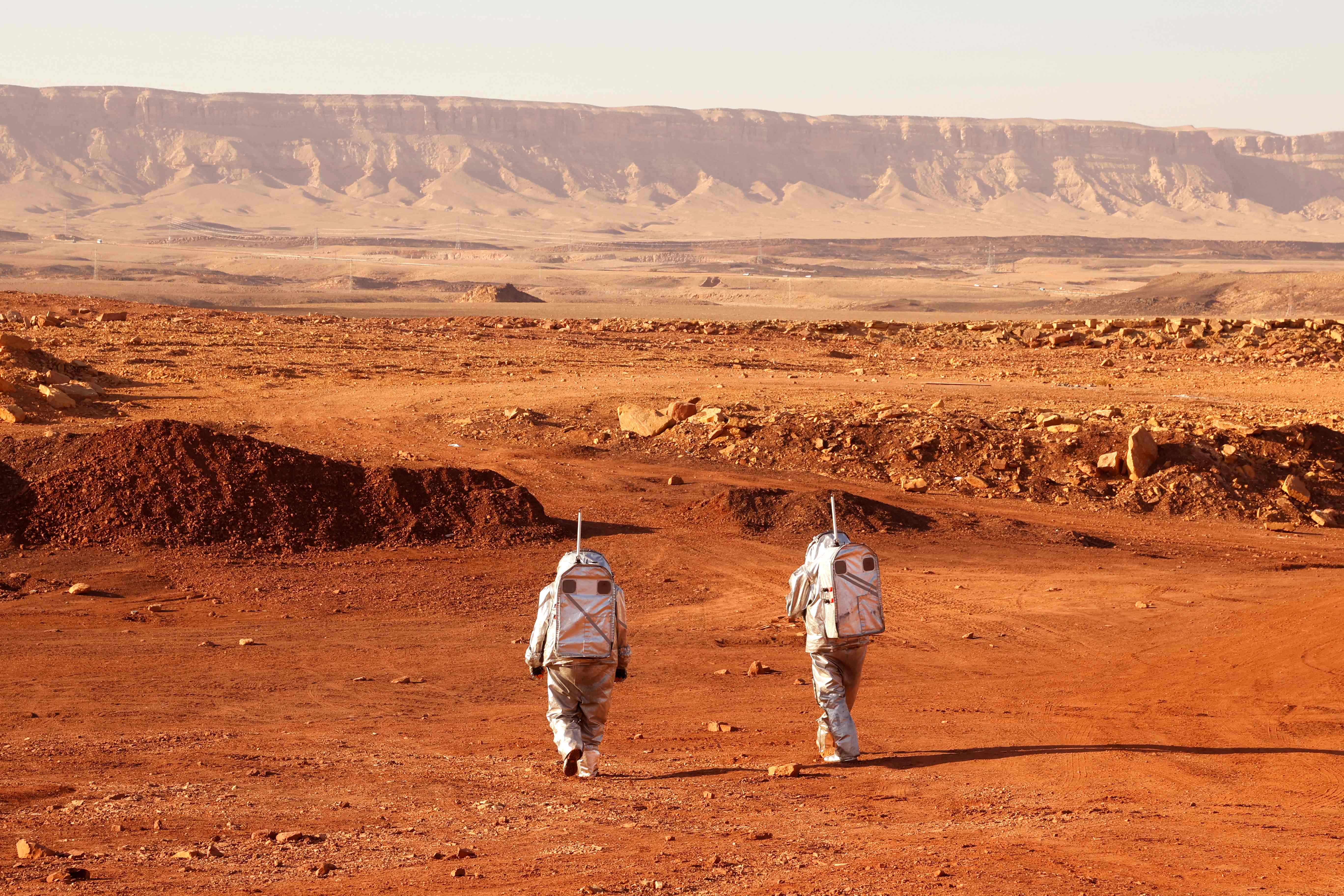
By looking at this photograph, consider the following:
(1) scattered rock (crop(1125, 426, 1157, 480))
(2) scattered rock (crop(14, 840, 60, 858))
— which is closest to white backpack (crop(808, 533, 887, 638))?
(2) scattered rock (crop(14, 840, 60, 858))

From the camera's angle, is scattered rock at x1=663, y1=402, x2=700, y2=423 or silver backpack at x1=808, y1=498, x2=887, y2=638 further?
scattered rock at x1=663, y1=402, x2=700, y2=423

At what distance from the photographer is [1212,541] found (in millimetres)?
18797

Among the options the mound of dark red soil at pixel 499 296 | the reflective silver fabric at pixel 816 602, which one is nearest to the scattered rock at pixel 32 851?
the reflective silver fabric at pixel 816 602

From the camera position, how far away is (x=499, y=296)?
2857 inches

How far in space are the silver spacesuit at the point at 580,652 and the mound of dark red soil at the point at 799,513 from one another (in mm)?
9435

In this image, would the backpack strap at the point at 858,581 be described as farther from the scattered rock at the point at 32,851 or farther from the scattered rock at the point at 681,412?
the scattered rock at the point at 681,412

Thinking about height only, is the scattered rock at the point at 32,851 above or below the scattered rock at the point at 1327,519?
above

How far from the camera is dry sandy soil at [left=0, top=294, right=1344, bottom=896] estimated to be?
7.22 meters

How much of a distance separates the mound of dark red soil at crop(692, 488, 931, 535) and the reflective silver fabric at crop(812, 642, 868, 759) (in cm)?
857

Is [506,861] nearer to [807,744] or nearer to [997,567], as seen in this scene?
[807,744]

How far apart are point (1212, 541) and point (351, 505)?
11.6 meters

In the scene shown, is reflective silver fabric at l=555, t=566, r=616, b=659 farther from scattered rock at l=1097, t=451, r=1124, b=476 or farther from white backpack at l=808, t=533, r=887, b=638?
scattered rock at l=1097, t=451, r=1124, b=476

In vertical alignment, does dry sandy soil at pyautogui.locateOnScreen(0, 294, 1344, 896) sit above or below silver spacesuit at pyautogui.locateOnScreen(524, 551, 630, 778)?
below

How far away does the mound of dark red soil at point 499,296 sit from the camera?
72.1 m
